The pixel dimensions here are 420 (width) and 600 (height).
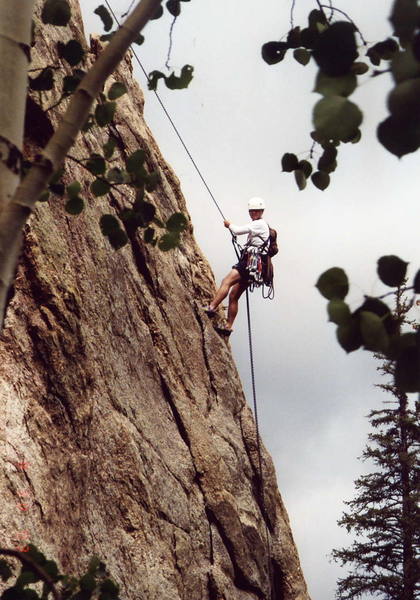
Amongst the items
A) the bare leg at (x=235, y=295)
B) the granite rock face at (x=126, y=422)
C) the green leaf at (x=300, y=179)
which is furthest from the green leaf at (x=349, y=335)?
the bare leg at (x=235, y=295)

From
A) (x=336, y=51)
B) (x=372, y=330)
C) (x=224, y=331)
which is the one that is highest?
(x=224, y=331)

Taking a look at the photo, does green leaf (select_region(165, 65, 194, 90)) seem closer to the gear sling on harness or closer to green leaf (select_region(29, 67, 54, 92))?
green leaf (select_region(29, 67, 54, 92))

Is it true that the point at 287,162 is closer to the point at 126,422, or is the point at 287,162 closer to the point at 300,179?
the point at 300,179

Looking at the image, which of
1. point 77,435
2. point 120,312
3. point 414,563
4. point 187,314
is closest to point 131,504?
point 77,435

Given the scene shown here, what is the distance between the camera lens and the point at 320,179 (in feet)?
10.0

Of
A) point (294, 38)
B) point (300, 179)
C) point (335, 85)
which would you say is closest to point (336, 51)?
point (335, 85)

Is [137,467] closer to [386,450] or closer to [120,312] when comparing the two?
[120,312]

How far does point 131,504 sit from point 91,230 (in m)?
3.32

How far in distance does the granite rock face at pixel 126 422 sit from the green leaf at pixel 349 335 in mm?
5928

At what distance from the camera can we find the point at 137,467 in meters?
9.91

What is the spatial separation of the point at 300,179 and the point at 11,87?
1.31m

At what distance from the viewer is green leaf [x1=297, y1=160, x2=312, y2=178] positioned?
3068 millimetres

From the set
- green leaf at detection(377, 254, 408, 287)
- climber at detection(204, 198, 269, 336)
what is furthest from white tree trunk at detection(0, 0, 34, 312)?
climber at detection(204, 198, 269, 336)

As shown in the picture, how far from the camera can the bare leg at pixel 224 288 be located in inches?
587
